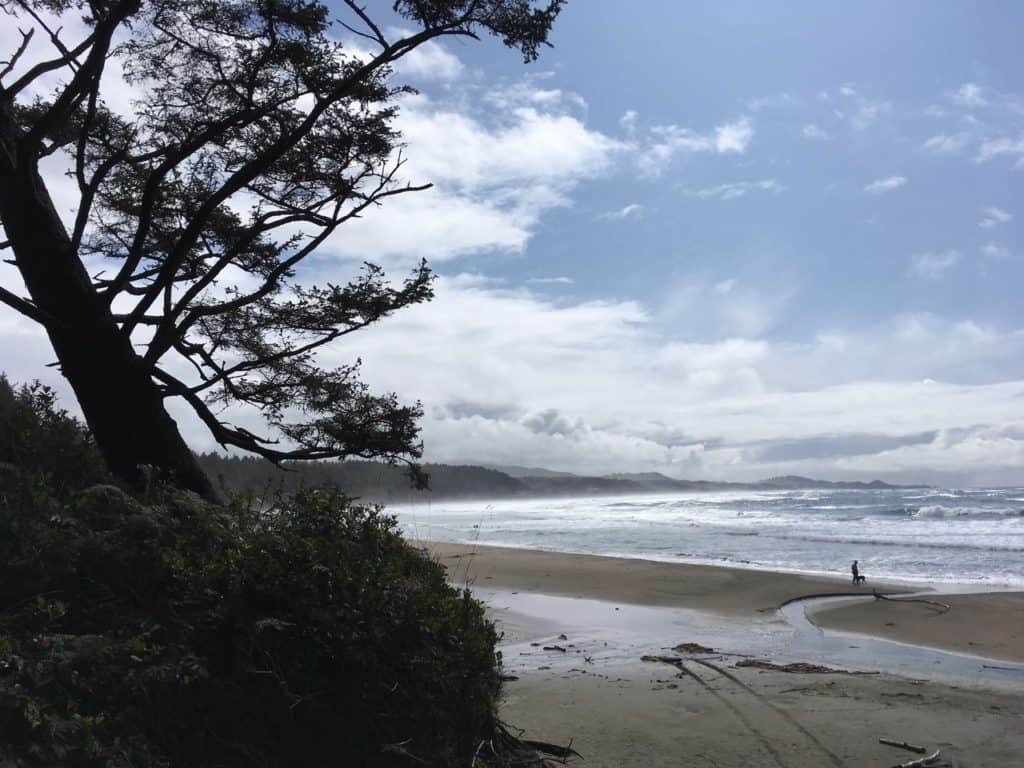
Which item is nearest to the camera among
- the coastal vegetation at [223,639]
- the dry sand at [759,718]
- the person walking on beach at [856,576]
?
the coastal vegetation at [223,639]

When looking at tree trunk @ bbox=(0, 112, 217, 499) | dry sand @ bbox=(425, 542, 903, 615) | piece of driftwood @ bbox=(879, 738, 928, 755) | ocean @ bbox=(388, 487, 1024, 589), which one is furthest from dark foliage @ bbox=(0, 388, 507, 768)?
dry sand @ bbox=(425, 542, 903, 615)

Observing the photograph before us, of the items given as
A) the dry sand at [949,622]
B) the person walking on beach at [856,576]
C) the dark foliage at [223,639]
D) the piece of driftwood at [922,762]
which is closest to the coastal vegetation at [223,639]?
the dark foliage at [223,639]

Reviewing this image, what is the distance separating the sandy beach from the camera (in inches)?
209

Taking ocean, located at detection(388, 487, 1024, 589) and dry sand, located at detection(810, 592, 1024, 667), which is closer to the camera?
dry sand, located at detection(810, 592, 1024, 667)

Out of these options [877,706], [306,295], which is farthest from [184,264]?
[877,706]

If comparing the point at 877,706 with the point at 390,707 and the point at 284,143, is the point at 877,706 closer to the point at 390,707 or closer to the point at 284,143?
the point at 390,707

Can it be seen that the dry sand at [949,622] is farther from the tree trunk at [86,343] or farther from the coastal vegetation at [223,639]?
the tree trunk at [86,343]

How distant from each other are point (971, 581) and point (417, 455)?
602 inches

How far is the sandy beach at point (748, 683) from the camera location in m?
5.30

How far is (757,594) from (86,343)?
13.0 metres

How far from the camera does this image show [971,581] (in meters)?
16.6

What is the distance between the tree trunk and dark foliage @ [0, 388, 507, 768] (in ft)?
4.43

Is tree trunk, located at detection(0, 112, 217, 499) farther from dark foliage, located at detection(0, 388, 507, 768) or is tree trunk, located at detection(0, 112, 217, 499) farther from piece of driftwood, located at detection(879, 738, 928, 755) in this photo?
piece of driftwood, located at detection(879, 738, 928, 755)

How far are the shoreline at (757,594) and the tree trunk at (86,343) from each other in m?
3.56
